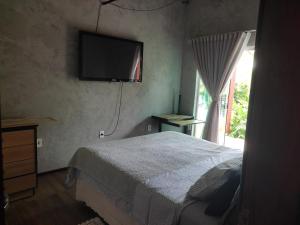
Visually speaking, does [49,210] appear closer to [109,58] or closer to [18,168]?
[18,168]

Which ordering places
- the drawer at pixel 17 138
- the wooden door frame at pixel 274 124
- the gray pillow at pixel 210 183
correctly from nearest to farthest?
the wooden door frame at pixel 274 124, the gray pillow at pixel 210 183, the drawer at pixel 17 138

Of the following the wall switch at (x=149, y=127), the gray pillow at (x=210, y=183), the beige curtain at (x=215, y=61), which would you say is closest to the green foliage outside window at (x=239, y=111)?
the beige curtain at (x=215, y=61)

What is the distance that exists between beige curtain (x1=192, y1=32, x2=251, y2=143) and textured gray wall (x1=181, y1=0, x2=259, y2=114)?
19cm

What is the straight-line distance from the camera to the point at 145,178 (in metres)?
1.86

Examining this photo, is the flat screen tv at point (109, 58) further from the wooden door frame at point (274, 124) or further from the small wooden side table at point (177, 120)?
the wooden door frame at point (274, 124)

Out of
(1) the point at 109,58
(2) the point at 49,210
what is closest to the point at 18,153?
(2) the point at 49,210

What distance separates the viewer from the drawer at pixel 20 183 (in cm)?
253

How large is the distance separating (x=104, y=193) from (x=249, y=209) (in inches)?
62.8

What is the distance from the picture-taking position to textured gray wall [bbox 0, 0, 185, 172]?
2.87m

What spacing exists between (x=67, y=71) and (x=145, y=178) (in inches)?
85.3

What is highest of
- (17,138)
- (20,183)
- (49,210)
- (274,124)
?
(274,124)

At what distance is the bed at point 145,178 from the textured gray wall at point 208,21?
1945 millimetres

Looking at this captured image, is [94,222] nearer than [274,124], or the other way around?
[274,124]

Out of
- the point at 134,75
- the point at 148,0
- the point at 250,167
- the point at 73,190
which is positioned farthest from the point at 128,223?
the point at 148,0
